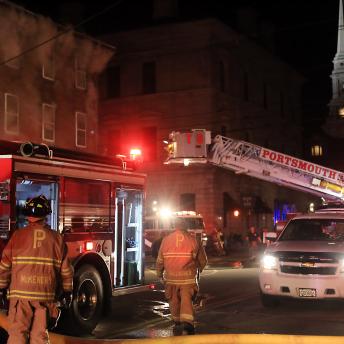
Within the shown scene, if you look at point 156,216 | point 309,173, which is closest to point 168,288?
point 309,173

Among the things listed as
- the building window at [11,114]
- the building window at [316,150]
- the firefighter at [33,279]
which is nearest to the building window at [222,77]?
the building window at [11,114]

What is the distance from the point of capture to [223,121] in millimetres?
36438

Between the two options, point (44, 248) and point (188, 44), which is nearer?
point (44, 248)

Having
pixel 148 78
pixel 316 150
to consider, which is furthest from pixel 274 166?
pixel 316 150

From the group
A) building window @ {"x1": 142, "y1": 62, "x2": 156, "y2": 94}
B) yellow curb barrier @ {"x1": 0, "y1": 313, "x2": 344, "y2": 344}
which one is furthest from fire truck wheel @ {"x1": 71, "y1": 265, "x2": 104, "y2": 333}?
building window @ {"x1": 142, "y1": 62, "x2": 156, "y2": 94}

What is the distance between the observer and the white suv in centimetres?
1027

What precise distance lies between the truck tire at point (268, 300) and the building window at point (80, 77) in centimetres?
2005

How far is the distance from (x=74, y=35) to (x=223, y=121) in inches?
444

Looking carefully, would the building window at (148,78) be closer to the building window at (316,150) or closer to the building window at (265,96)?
the building window at (265,96)

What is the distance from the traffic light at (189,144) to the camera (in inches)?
672

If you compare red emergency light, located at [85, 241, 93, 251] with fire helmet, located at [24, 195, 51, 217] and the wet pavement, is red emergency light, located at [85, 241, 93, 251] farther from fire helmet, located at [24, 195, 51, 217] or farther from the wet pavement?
fire helmet, located at [24, 195, 51, 217]

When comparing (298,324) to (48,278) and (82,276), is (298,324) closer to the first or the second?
(82,276)

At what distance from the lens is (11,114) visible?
25172 millimetres

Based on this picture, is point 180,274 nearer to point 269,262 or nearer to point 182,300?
point 182,300
